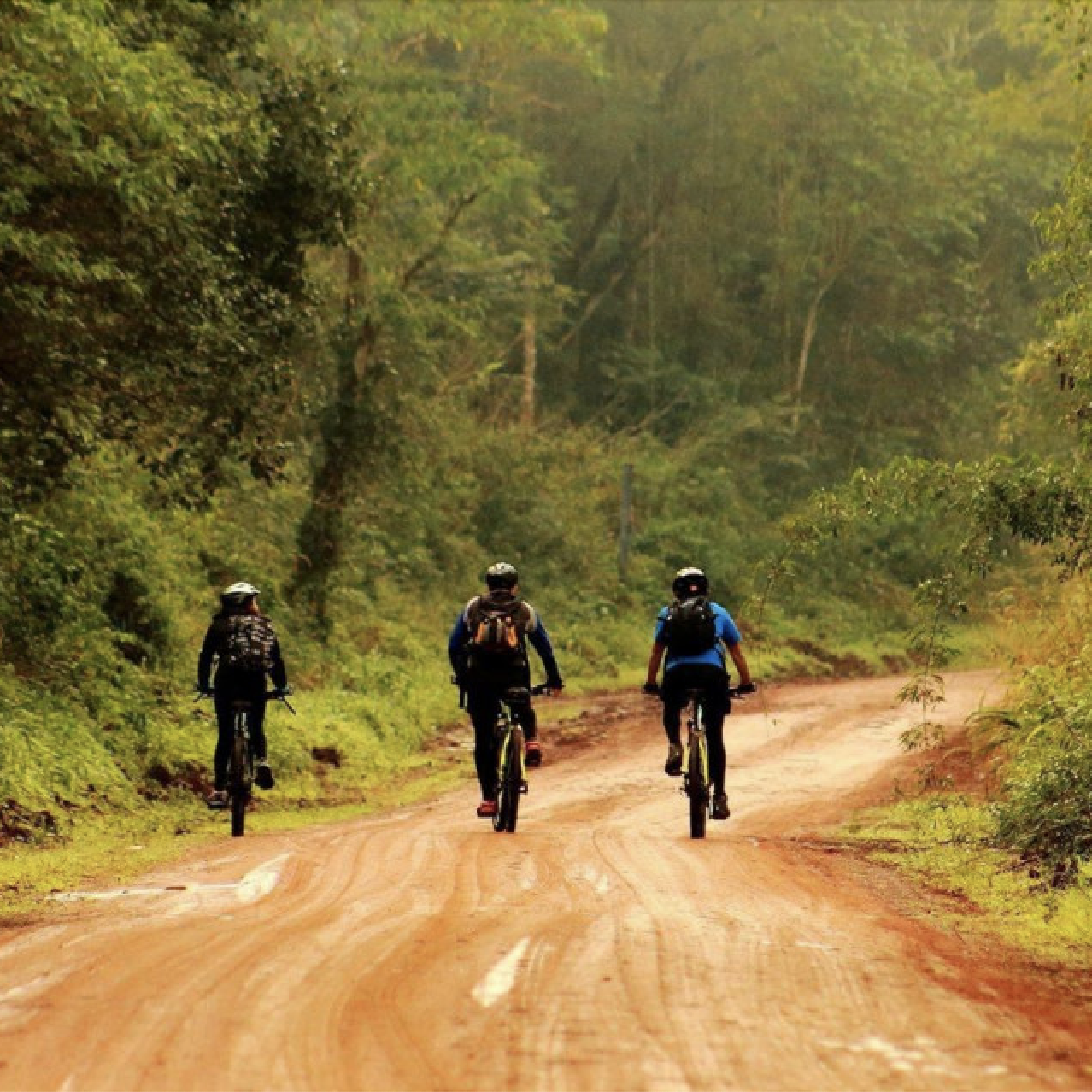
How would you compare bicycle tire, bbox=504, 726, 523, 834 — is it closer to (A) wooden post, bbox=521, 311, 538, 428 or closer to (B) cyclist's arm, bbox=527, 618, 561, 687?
(B) cyclist's arm, bbox=527, 618, 561, 687

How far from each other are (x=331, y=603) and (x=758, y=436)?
24507mm

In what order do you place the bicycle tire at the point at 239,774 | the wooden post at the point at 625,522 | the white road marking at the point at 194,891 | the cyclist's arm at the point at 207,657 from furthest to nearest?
the wooden post at the point at 625,522 < the bicycle tire at the point at 239,774 < the cyclist's arm at the point at 207,657 < the white road marking at the point at 194,891

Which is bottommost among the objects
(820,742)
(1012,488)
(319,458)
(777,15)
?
(820,742)

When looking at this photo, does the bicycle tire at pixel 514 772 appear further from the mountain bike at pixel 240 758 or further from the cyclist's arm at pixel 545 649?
the mountain bike at pixel 240 758

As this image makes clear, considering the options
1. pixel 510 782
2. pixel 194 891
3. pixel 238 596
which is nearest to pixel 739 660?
pixel 510 782

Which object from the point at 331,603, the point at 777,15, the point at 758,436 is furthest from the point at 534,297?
the point at 331,603

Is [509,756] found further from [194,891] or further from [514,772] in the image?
[194,891]

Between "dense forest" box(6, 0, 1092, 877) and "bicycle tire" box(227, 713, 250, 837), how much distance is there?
5.12ft

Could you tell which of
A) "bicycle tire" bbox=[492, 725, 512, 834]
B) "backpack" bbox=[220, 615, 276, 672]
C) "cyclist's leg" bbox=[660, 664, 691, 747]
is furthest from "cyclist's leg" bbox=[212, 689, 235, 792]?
"cyclist's leg" bbox=[660, 664, 691, 747]

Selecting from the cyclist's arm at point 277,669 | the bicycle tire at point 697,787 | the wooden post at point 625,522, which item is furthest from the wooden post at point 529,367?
the bicycle tire at point 697,787

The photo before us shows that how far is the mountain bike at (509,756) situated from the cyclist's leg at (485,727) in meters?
0.06

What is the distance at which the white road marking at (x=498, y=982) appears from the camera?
248 inches

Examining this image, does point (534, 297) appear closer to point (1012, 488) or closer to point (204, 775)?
point (204, 775)

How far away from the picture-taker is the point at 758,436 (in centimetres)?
4812
